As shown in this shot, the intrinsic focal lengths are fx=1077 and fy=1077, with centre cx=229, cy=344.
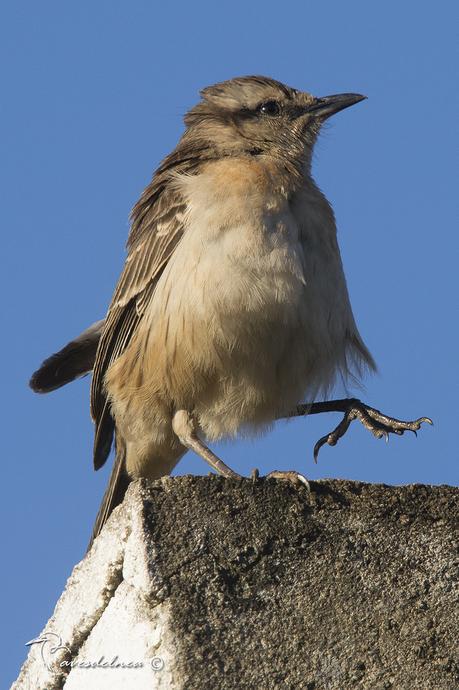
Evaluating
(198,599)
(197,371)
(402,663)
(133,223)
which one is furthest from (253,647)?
(133,223)

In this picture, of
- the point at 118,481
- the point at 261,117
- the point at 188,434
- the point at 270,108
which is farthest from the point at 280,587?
the point at 270,108

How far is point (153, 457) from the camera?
7297 millimetres

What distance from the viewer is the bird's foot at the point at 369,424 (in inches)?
237

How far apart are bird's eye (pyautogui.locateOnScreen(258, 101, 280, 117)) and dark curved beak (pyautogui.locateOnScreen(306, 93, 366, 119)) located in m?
0.24

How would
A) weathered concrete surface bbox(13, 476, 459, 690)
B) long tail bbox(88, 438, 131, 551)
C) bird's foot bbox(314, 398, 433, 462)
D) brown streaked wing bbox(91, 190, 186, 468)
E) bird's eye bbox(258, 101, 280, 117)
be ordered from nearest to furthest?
weathered concrete surface bbox(13, 476, 459, 690) < bird's foot bbox(314, 398, 433, 462) < brown streaked wing bbox(91, 190, 186, 468) < long tail bbox(88, 438, 131, 551) < bird's eye bbox(258, 101, 280, 117)

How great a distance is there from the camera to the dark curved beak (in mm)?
Result: 8094

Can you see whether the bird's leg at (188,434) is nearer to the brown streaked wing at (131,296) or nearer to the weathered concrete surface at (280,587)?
the brown streaked wing at (131,296)

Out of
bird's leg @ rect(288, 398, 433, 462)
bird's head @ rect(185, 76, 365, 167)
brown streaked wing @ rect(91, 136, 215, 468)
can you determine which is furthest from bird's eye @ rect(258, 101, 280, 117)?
bird's leg @ rect(288, 398, 433, 462)

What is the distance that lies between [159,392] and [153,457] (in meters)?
0.66

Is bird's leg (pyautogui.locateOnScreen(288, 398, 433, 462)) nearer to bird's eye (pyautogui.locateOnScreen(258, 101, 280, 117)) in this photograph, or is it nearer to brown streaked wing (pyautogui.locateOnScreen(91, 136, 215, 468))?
brown streaked wing (pyautogui.locateOnScreen(91, 136, 215, 468))

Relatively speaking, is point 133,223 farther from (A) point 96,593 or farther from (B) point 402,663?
(B) point 402,663

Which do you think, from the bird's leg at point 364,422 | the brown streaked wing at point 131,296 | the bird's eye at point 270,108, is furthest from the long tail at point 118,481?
the bird's eye at point 270,108

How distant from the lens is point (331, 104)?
8141 mm

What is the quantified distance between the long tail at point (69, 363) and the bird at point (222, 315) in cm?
1
